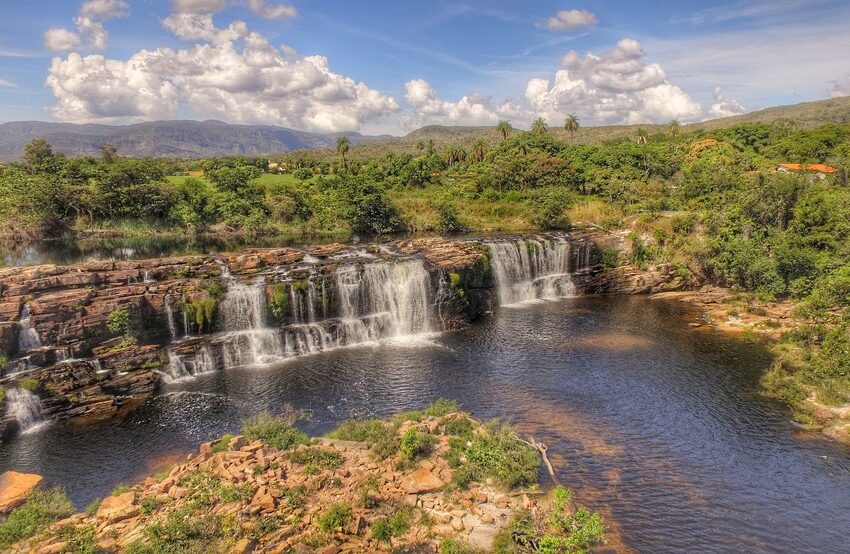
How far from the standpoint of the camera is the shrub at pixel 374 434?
1762 centimetres

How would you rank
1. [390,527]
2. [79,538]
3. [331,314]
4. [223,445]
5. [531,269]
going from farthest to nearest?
1. [531,269]
2. [331,314]
3. [223,445]
4. [390,527]
5. [79,538]

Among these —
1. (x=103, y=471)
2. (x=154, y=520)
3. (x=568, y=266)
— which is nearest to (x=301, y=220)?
(x=568, y=266)

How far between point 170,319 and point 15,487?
1230 cm

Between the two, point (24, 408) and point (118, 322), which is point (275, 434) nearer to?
point (24, 408)

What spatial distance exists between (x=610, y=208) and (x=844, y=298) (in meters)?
35.3

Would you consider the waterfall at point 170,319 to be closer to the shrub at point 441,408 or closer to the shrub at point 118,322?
the shrub at point 118,322

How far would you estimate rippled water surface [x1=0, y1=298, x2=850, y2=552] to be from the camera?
1573cm

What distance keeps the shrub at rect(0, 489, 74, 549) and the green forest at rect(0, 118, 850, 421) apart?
2989 centimetres

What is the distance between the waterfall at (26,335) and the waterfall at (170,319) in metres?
5.99

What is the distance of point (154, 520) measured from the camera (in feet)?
46.0

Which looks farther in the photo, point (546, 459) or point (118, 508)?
point (546, 459)

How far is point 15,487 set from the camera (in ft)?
55.8

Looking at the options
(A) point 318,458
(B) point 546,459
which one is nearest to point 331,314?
(A) point 318,458

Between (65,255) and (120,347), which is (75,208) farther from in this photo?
(120,347)
